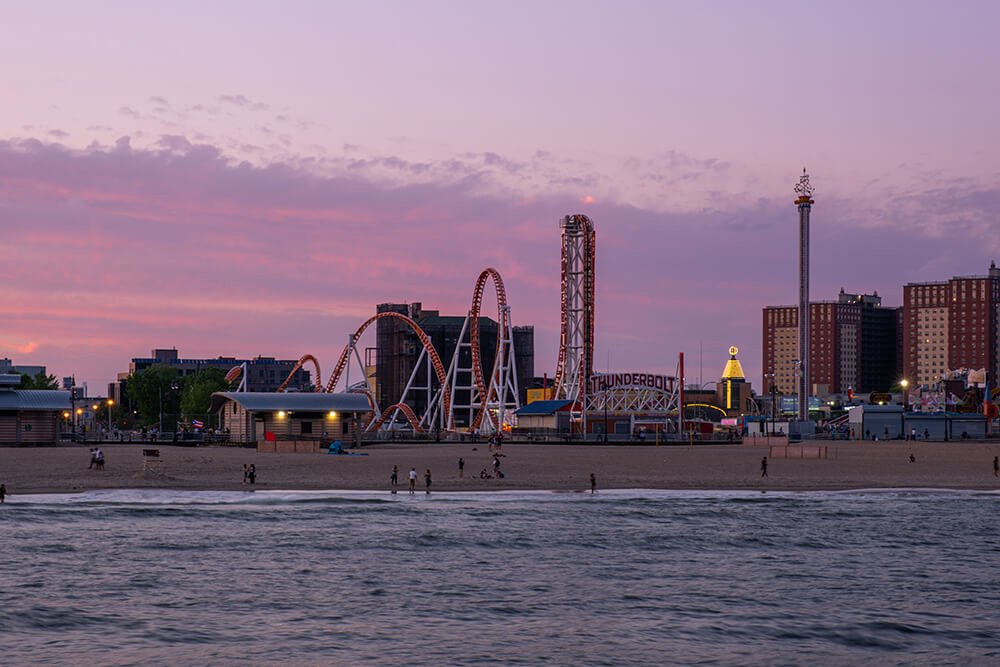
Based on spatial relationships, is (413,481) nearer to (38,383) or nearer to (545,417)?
(545,417)

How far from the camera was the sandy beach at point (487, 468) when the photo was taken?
5911cm

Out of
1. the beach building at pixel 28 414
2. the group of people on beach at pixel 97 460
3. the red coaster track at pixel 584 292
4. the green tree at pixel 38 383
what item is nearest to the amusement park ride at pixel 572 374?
the red coaster track at pixel 584 292

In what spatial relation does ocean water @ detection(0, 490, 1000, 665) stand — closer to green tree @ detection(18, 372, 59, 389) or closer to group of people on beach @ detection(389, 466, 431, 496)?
group of people on beach @ detection(389, 466, 431, 496)

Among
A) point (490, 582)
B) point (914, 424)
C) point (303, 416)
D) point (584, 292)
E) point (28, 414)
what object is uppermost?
point (584, 292)

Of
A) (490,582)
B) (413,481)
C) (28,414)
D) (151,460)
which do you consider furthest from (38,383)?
(490,582)

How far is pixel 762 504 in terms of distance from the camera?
174 feet

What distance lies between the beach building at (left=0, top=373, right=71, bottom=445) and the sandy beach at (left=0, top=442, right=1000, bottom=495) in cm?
235

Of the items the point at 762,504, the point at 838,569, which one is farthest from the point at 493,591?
the point at 762,504

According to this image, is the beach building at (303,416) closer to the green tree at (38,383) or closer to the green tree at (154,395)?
the green tree at (38,383)

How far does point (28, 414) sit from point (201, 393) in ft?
242

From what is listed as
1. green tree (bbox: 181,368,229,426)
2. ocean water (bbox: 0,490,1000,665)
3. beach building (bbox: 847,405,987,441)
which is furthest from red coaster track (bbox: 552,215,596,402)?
ocean water (bbox: 0,490,1000,665)

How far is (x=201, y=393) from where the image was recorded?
16162cm

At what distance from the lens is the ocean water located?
24.9m

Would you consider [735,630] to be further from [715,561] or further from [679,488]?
[679,488]
